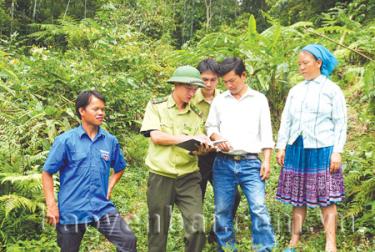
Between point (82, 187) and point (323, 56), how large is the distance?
254 centimetres

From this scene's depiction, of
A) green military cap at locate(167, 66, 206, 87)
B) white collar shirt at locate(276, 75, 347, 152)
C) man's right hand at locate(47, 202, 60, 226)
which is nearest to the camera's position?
man's right hand at locate(47, 202, 60, 226)

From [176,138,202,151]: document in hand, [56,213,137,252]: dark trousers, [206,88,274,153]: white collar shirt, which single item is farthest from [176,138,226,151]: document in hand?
[56,213,137,252]: dark trousers

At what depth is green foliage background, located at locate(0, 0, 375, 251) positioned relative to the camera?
15.7 feet

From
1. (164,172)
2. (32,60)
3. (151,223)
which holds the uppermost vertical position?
(32,60)

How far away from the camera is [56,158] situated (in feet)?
11.4

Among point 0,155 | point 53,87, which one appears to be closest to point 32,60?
point 53,87

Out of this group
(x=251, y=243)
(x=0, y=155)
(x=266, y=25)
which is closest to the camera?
(x=251, y=243)

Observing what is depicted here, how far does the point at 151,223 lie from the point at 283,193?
1365 mm

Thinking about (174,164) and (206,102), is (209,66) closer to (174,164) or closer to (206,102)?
(206,102)

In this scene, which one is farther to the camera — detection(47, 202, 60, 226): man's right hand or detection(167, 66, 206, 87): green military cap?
detection(167, 66, 206, 87): green military cap

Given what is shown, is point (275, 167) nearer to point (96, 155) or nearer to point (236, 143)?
point (236, 143)

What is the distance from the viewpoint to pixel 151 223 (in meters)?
4.02

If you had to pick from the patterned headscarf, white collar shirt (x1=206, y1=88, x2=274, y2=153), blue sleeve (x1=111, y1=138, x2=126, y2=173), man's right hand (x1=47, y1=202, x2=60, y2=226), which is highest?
the patterned headscarf

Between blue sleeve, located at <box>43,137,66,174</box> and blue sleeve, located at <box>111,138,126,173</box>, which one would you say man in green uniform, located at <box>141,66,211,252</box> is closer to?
blue sleeve, located at <box>111,138,126,173</box>
